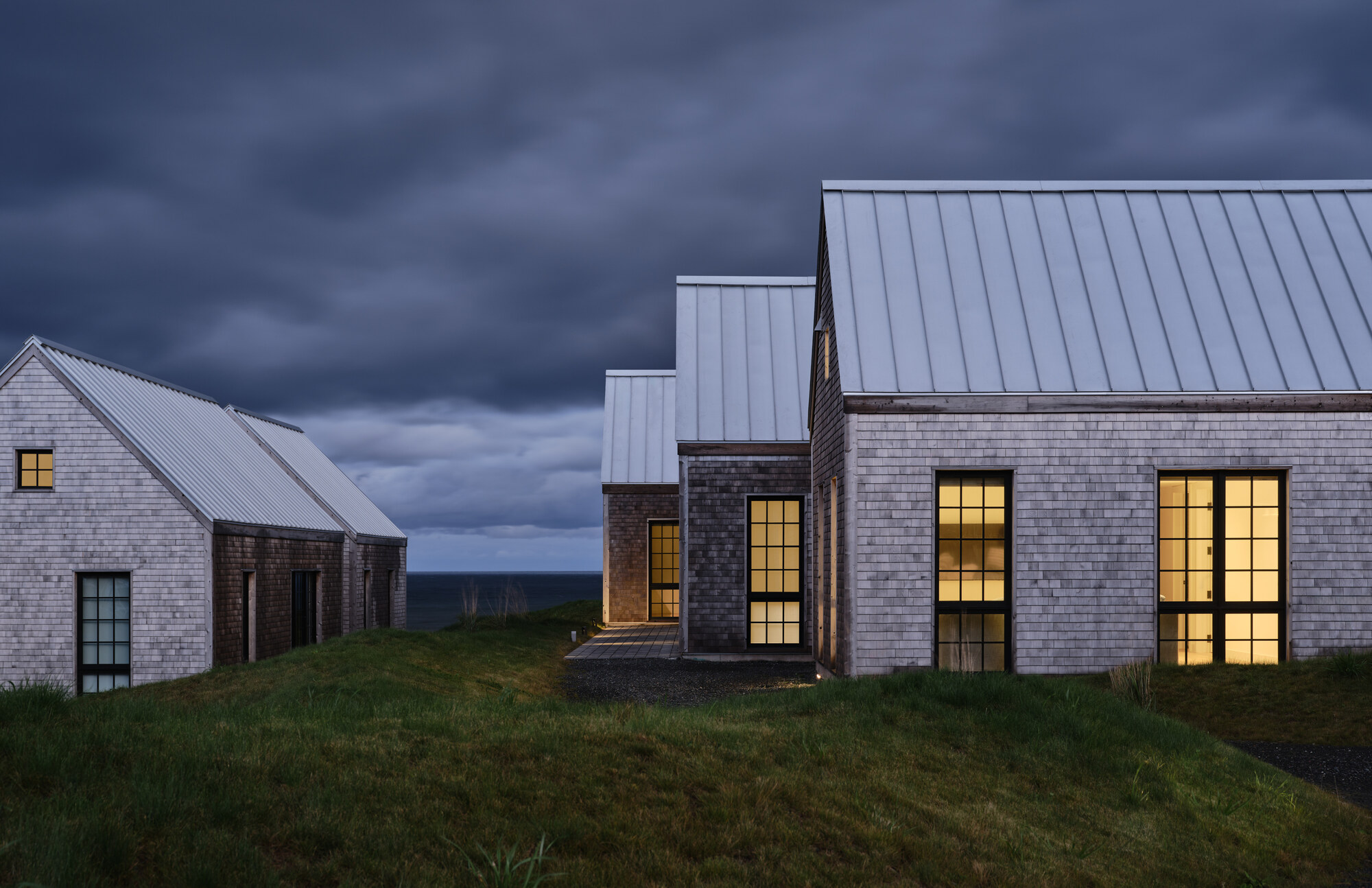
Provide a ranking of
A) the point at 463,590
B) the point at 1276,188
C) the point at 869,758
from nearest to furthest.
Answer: the point at 869,758 < the point at 1276,188 < the point at 463,590

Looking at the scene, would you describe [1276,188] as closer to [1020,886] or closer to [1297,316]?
[1297,316]

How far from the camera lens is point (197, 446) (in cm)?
1908

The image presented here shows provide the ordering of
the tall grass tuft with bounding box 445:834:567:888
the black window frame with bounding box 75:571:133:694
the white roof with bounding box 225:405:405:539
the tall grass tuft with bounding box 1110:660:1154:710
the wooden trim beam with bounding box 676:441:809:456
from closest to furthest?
the tall grass tuft with bounding box 445:834:567:888
the tall grass tuft with bounding box 1110:660:1154:710
the black window frame with bounding box 75:571:133:694
the wooden trim beam with bounding box 676:441:809:456
the white roof with bounding box 225:405:405:539

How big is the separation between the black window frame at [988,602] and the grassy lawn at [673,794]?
329cm

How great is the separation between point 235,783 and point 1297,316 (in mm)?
14213

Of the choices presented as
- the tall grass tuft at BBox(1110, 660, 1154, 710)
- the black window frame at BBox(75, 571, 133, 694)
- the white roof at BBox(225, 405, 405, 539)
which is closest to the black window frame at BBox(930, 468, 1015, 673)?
the tall grass tuft at BBox(1110, 660, 1154, 710)

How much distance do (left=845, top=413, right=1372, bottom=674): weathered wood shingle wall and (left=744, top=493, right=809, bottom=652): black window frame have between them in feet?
18.2

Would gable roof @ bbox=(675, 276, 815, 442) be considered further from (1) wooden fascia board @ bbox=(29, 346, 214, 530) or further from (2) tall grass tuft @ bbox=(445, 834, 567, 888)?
(2) tall grass tuft @ bbox=(445, 834, 567, 888)

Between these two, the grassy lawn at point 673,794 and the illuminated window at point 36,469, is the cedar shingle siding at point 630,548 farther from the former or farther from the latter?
the grassy lawn at point 673,794

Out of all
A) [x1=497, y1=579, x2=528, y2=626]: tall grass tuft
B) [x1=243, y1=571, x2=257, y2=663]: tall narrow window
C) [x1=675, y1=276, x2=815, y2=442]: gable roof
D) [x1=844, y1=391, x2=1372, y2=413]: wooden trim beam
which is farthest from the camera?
[x1=497, y1=579, x2=528, y2=626]: tall grass tuft

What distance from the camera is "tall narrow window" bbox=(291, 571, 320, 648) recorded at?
19.8 meters

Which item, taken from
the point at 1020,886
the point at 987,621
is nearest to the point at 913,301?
the point at 987,621

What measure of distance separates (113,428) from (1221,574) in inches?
693

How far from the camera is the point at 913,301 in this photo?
13.2 m
